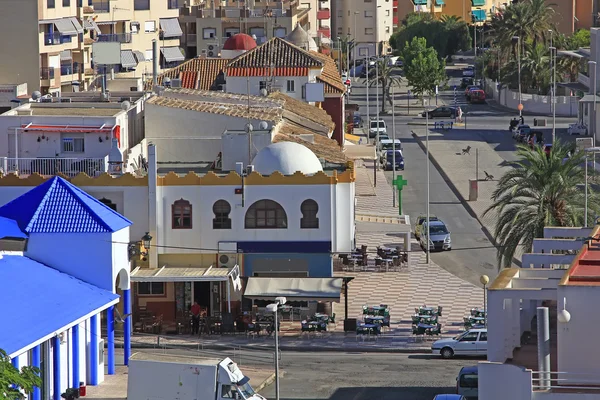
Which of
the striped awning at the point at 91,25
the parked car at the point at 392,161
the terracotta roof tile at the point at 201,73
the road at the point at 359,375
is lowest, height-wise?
the road at the point at 359,375

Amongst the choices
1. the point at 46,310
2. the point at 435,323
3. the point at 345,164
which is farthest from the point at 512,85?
the point at 46,310

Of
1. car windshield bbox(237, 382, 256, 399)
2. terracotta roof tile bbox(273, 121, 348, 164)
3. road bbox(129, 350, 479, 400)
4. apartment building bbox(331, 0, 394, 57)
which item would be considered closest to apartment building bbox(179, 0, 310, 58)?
apartment building bbox(331, 0, 394, 57)

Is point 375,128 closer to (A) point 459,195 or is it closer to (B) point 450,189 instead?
(B) point 450,189

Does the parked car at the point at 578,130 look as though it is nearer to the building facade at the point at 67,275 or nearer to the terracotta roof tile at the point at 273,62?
the terracotta roof tile at the point at 273,62

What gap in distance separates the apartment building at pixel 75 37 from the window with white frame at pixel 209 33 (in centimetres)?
205

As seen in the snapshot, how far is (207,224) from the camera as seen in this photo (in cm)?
5588

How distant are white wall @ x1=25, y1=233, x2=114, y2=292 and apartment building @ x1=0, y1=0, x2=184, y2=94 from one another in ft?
135

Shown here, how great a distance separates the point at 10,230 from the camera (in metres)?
47.9

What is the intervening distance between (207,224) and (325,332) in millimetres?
5802

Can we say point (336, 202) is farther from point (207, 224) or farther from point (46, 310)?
point (46, 310)

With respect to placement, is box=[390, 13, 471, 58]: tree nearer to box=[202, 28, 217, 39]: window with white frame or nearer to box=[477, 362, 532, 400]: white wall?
box=[202, 28, 217, 39]: window with white frame

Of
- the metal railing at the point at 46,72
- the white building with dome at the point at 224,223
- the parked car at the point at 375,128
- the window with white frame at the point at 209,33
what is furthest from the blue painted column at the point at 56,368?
the window with white frame at the point at 209,33

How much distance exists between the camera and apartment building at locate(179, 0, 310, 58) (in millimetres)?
126375

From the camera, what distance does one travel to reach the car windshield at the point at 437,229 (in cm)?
6888
